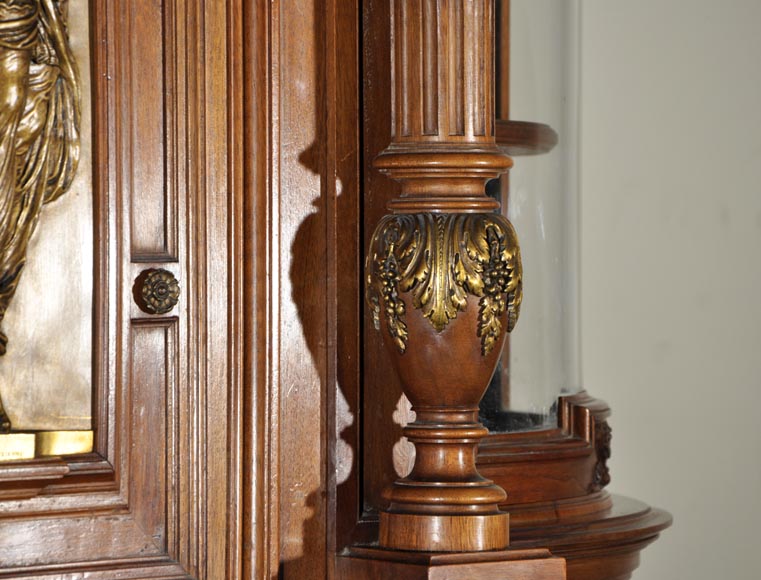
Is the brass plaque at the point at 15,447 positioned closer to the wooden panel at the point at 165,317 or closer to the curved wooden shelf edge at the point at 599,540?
the wooden panel at the point at 165,317

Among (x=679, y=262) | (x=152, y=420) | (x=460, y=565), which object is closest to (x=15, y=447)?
(x=152, y=420)

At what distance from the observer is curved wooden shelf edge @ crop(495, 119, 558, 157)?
1371 mm

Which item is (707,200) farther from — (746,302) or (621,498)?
(621,498)

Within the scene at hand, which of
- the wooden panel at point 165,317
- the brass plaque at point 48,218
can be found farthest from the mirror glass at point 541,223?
the brass plaque at point 48,218

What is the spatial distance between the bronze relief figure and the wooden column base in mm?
329

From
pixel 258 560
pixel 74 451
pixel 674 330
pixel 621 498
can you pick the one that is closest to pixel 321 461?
pixel 258 560

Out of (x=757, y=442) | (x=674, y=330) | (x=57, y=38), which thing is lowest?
(x=757, y=442)

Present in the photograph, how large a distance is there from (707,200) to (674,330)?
0.21m

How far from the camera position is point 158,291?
1.18 meters

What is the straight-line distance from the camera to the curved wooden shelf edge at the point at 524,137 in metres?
1.37

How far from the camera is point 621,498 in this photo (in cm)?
149

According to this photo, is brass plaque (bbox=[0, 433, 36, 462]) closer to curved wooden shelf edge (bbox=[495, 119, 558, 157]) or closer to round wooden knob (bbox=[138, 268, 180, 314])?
round wooden knob (bbox=[138, 268, 180, 314])

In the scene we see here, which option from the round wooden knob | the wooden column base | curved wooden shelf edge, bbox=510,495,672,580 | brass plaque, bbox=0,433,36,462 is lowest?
curved wooden shelf edge, bbox=510,495,672,580

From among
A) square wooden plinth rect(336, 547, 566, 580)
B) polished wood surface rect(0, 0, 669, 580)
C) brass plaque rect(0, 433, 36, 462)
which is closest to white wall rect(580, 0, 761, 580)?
polished wood surface rect(0, 0, 669, 580)
